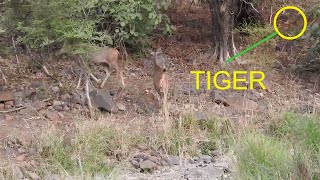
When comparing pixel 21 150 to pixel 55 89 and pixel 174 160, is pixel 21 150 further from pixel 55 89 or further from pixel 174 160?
pixel 55 89

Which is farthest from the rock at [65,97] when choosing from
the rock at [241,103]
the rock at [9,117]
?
the rock at [241,103]

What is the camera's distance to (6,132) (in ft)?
22.6

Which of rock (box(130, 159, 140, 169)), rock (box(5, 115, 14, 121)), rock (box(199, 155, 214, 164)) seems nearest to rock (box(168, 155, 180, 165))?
rock (box(199, 155, 214, 164))

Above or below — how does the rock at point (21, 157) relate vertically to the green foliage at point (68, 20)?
below

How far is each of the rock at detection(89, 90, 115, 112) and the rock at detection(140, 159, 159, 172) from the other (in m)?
1.55

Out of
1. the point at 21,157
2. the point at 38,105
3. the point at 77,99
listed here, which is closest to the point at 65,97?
the point at 77,99

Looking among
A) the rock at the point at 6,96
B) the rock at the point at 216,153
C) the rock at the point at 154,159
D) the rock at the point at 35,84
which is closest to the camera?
the rock at the point at 154,159

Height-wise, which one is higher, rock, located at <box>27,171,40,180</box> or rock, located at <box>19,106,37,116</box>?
rock, located at <box>19,106,37,116</box>

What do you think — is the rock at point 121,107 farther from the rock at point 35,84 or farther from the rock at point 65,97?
the rock at point 35,84

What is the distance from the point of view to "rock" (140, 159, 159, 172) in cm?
615

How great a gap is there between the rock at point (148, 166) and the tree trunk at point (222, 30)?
149 inches

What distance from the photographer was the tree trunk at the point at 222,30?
9664 millimetres

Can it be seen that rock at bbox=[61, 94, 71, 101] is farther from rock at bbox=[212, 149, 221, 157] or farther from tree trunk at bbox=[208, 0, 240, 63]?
tree trunk at bbox=[208, 0, 240, 63]

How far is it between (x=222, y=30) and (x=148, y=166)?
4.18 metres
